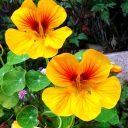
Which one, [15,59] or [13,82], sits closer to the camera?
[13,82]

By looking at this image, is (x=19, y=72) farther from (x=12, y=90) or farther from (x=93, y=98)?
(x=93, y=98)

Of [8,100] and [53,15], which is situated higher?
[53,15]

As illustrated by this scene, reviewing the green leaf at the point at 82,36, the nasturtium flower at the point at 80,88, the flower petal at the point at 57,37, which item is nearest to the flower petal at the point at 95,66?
the nasturtium flower at the point at 80,88

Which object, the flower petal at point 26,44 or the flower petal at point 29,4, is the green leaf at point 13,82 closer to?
the flower petal at point 26,44

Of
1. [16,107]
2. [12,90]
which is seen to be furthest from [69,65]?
[16,107]

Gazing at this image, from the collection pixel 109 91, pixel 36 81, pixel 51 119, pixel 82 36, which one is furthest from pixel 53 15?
pixel 82 36

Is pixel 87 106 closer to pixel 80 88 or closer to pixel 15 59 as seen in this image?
pixel 80 88
